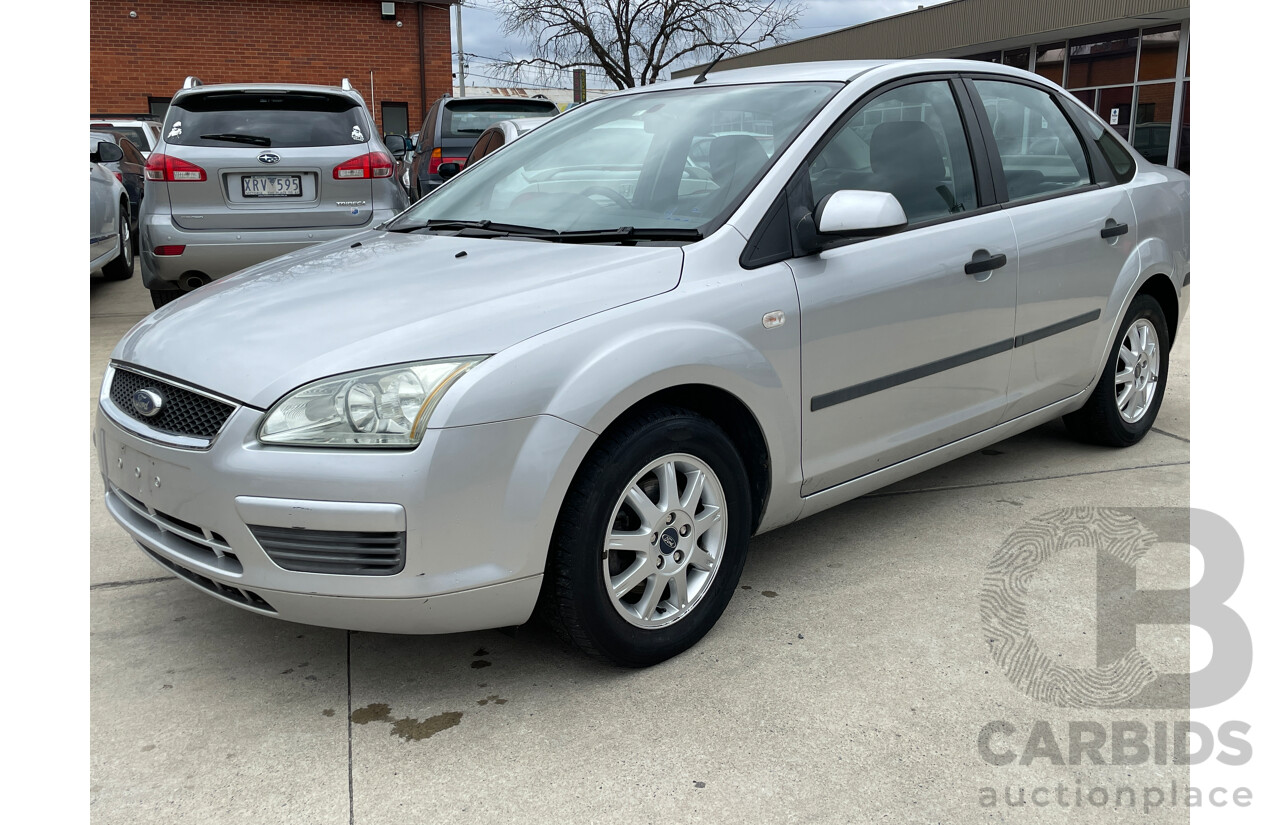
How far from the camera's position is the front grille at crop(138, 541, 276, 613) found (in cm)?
257

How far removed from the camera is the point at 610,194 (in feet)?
11.0

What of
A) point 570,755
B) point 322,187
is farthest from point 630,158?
point 322,187

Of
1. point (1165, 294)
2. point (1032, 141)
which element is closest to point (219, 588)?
point (1032, 141)

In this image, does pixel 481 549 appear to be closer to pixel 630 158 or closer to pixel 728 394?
pixel 728 394

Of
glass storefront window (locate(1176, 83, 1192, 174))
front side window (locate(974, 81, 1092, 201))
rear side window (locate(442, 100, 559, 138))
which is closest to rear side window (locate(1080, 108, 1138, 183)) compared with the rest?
front side window (locate(974, 81, 1092, 201))

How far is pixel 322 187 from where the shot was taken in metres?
7.05

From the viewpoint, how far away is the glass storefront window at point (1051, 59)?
20.7m

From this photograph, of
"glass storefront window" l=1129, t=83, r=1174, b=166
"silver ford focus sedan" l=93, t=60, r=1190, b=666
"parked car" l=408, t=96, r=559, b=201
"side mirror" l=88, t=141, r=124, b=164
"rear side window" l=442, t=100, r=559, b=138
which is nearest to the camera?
"silver ford focus sedan" l=93, t=60, r=1190, b=666

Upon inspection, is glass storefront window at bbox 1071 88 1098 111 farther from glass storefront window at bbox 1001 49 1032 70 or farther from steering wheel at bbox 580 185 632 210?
steering wheel at bbox 580 185 632 210

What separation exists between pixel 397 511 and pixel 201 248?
5.13m

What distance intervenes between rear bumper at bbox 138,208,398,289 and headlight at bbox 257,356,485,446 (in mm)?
4589

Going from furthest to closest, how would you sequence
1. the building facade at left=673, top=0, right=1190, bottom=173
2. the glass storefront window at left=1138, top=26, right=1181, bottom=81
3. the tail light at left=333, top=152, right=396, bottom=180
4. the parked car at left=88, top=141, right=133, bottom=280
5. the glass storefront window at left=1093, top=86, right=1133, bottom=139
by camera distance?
the glass storefront window at left=1093, top=86, right=1133, bottom=139
the glass storefront window at left=1138, top=26, right=1181, bottom=81
the building facade at left=673, top=0, right=1190, bottom=173
the parked car at left=88, top=141, right=133, bottom=280
the tail light at left=333, top=152, right=396, bottom=180

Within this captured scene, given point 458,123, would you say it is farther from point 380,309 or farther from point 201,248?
point 380,309

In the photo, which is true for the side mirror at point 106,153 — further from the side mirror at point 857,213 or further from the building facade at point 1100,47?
the building facade at point 1100,47
